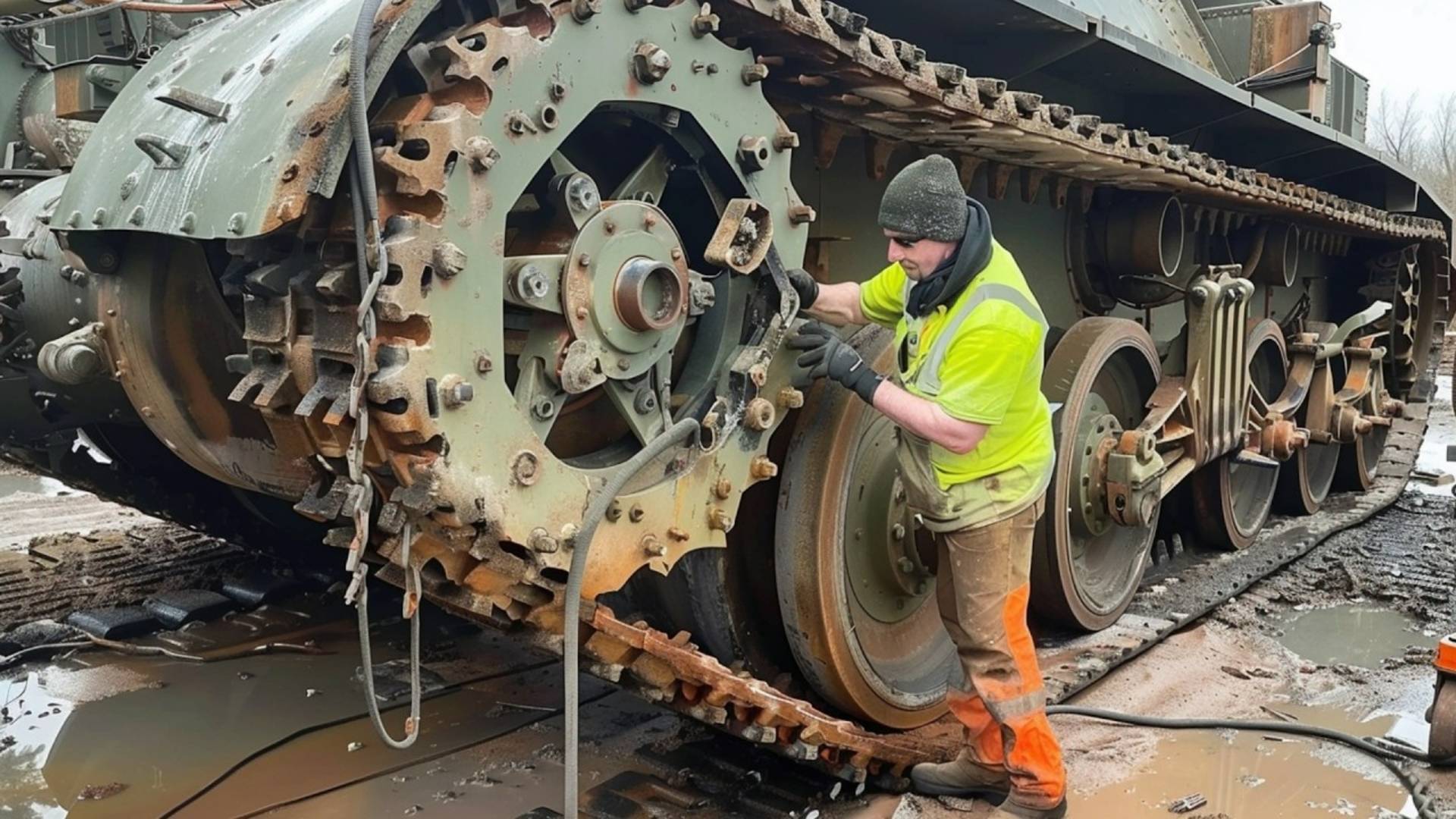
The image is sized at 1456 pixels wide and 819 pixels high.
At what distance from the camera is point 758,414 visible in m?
2.91

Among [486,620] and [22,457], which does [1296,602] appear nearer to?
[486,620]

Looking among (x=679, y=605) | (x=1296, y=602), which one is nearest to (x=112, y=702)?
(x=679, y=605)

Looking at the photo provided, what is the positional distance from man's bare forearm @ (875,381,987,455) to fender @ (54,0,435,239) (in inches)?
55.9

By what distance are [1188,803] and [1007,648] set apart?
0.70 m

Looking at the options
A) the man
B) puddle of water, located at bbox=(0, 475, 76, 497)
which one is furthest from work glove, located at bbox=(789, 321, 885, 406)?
puddle of water, located at bbox=(0, 475, 76, 497)

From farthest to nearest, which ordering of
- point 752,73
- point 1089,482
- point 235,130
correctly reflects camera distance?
point 1089,482 → point 752,73 → point 235,130

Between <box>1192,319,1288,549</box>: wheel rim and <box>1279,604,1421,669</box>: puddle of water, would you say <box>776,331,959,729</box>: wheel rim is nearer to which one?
<box>1279,604,1421,669</box>: puddle of water

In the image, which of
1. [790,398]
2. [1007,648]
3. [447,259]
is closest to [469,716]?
[790,398]

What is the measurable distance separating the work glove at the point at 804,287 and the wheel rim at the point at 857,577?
11.9 inches

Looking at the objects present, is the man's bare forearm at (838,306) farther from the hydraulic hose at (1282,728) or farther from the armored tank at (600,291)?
the hydraulic hose at (1282,728)

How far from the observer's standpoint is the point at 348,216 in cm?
223

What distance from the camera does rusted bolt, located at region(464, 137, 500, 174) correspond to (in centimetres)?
219

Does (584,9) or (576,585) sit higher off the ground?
(584,9)

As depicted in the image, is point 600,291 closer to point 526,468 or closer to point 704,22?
point 526,468
